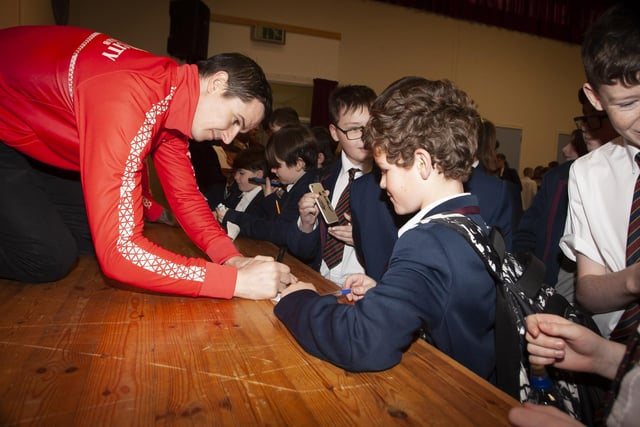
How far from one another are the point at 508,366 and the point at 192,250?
1.45 metres

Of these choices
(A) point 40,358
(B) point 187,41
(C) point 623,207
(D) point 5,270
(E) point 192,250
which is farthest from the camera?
(B) point 187,41

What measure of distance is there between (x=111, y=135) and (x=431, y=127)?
822mm

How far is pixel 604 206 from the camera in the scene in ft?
4.19

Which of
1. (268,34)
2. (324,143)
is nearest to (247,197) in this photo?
(324,143)

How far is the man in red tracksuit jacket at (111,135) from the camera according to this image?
42.6 inches

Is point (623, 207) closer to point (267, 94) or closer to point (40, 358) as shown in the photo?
point (267, 94)

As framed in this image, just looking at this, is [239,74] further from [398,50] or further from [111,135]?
[398,50]

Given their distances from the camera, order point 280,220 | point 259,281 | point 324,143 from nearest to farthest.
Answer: point 259,281 < point 280,220 < point 324,143

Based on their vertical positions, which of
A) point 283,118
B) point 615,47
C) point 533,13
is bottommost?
point 615,47

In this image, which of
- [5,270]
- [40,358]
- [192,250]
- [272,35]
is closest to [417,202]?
[40,358]

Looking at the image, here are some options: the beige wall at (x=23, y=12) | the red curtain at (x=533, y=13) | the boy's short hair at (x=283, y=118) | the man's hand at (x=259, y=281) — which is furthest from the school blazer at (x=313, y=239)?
the red curtain at (x=533, y=13)

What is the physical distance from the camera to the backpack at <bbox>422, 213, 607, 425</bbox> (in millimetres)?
847

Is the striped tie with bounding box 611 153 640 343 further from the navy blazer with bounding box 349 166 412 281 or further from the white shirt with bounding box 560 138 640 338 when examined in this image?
the navy blazer with bounding box 349 166 412 281

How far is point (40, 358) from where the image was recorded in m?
0.83
